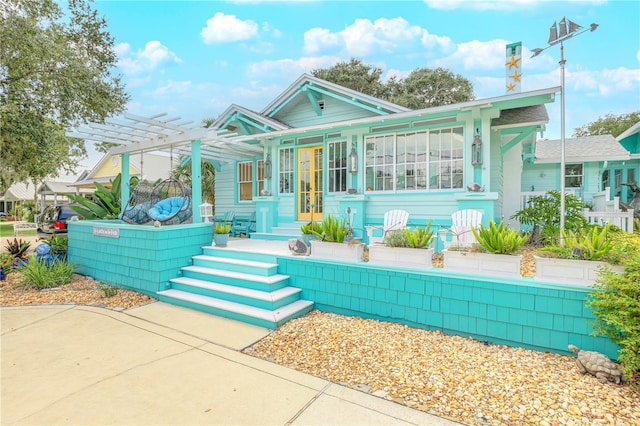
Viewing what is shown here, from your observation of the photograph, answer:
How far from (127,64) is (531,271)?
48.5 feet

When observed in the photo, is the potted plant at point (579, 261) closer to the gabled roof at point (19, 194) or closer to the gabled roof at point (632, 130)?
the gabled roof at point (632, 130)

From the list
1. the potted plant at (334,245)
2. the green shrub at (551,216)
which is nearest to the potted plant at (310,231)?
the potted plant at (334,245)

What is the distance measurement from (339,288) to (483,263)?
6.04 feet

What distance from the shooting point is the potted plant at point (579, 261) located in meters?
3.11

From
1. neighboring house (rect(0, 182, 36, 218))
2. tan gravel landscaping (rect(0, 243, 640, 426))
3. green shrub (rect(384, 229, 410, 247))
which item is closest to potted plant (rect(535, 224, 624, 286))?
tan gravel landscaping (rect(0, 243, 640, 426))

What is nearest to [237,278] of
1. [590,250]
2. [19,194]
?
[590,250]

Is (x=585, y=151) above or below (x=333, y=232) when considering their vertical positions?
above

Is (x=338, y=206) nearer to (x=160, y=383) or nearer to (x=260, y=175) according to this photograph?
(x=260, y=175)

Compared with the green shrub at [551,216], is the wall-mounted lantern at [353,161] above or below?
above

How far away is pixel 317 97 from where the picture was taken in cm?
828

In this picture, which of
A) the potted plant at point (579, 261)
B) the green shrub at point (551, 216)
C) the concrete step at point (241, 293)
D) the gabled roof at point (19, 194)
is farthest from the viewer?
the gabled roof at point (19, 194)

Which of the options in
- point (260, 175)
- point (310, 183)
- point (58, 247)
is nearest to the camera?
point (58, 247)

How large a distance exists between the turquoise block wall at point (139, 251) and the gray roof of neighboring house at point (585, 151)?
10563mm

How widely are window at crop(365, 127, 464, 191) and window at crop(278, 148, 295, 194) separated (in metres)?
2.12
